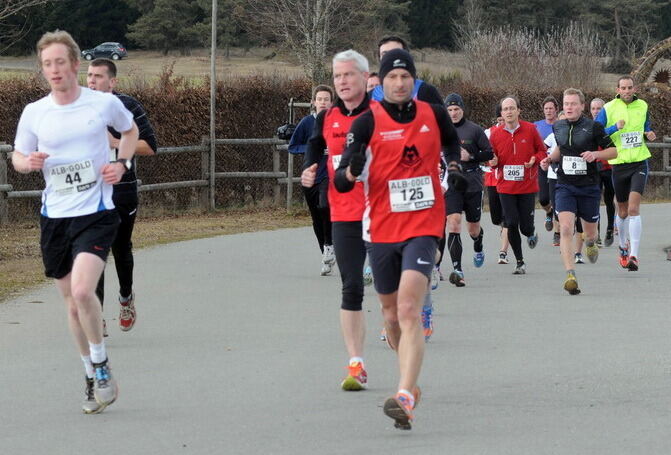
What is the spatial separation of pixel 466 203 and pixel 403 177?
6762 millimetres

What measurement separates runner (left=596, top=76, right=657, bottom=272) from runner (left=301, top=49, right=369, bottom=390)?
Answer: 7.05 m

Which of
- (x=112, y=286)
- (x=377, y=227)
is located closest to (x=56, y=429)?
(x=377, y=227)

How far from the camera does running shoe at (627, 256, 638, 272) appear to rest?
580 inches

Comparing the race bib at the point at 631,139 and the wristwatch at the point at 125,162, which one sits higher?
the wristwatch at the point at 125,162

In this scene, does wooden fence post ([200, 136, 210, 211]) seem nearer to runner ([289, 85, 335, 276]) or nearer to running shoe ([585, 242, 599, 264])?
runner ([289, 85, 335, 276])

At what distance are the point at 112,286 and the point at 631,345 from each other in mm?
5569

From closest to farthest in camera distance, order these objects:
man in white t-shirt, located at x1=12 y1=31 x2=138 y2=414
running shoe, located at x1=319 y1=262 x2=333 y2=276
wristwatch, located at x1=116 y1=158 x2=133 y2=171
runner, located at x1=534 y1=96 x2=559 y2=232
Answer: man in white t-shirt, located at x1=12 y1=31 x2=138 y2=414
wristwatch, located at x1=116 y1=158 x2=133 y2=171
running shoe, located at x1=319 y1=262 x2=333 y2=276
runner, located at x1=534 y1=96 x2=559 y2=232

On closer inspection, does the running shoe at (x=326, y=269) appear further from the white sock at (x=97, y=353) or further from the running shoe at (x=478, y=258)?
the white sock at (x=97, y=353)

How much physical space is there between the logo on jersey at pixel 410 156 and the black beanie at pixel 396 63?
0.43 m

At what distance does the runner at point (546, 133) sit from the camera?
17.5 meters

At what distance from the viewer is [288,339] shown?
32.7ft

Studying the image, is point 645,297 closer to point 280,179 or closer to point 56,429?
point 56,429

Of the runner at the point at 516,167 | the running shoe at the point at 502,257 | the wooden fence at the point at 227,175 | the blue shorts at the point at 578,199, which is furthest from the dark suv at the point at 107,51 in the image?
the blue shorts at the point at 578,199

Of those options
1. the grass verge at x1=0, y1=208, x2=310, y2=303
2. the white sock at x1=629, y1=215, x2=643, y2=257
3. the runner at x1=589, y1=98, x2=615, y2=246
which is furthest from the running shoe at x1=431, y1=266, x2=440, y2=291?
the runner at x1=589, y1=98, x2=615, y2=246
